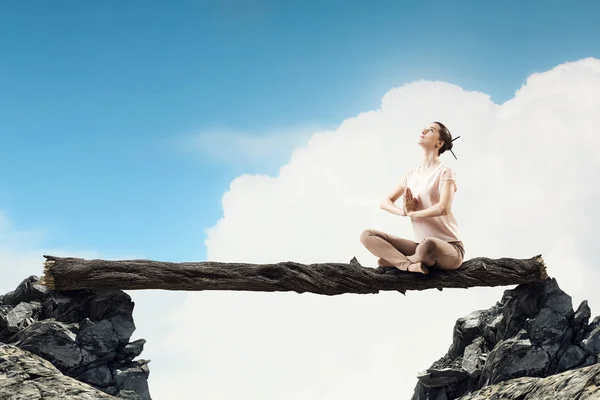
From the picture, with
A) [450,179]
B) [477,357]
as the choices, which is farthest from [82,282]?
[477,357]

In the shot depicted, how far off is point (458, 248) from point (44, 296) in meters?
4.52

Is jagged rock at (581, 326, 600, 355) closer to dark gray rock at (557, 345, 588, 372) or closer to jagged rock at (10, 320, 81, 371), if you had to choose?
dark gray rock at (557, 345, 588, 372)

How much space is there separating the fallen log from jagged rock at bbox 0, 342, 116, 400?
0.78 metres

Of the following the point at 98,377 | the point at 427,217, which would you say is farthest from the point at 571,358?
the point at 98,377

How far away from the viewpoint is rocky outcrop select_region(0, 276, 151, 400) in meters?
7.37

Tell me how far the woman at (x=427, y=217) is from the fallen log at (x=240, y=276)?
0.21m

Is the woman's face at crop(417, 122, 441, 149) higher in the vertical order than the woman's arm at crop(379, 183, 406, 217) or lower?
higher

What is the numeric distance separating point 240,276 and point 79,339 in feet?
5.91

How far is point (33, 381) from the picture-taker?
6.83 meters

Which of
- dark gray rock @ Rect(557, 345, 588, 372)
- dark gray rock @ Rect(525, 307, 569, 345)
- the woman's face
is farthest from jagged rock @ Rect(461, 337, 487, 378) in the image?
the woman's face

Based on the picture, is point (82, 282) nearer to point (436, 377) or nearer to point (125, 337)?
point (125, 337)

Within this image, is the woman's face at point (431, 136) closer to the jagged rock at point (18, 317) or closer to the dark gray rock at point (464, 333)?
the dark gray rock at point (464, 333)

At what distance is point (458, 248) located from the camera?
7.59 metres

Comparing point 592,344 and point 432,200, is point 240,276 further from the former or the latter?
point 592,344
